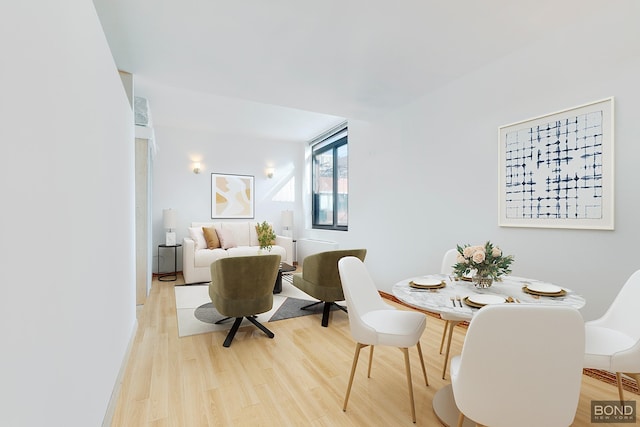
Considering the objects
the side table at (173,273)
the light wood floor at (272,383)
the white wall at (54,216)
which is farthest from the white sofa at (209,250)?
the white wall at (54,216)

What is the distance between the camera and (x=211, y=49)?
2574 millimetres

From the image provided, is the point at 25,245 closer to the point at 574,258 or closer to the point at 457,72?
the point at 574,258

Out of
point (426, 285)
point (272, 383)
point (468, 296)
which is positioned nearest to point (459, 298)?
point (468, 296)

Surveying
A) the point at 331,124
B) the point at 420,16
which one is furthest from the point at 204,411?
the point at 331,124

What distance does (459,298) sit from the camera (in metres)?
1.60

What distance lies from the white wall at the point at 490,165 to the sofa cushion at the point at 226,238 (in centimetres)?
234

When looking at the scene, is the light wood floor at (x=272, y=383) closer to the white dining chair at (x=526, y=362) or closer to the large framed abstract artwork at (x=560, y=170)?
the white dining chair at (x=526, y=362)

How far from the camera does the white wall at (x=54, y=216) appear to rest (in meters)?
0.70

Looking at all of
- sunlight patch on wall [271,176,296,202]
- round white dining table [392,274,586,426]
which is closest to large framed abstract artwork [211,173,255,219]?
sunlight patch on wall [271,176,296,202]

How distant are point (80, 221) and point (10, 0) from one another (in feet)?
2.65

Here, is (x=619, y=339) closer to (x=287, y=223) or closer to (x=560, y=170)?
(x=560, y=170)

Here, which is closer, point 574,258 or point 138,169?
point 574,258

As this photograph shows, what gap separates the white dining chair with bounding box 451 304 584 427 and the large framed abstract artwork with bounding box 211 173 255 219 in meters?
5.69

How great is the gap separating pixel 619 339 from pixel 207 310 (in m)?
3.52
